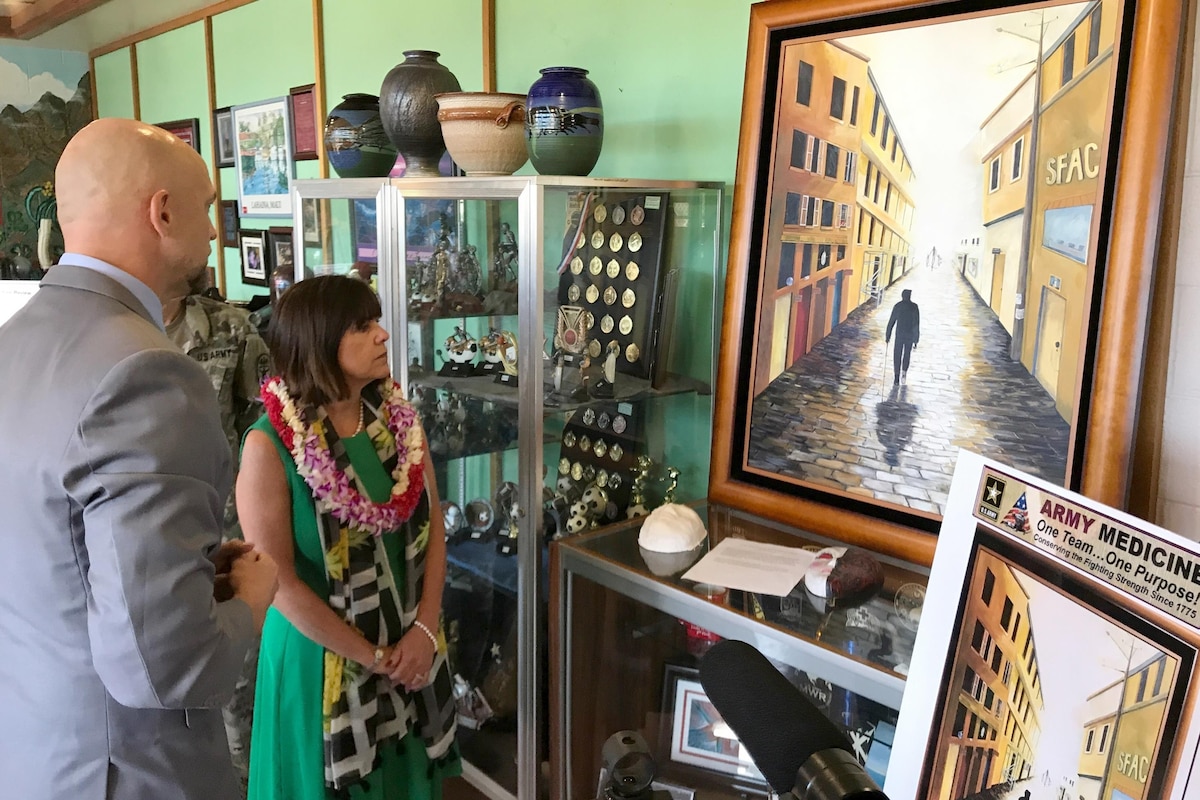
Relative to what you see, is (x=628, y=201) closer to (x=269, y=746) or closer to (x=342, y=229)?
(x=342, y=229)

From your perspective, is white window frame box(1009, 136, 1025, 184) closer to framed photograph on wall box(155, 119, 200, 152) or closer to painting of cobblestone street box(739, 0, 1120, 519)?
painting of cobblestone street box(739, 0, 1120, 519)

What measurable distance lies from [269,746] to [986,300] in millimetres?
1542

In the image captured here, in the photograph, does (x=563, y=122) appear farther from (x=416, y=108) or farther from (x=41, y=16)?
(x=41, y=16)

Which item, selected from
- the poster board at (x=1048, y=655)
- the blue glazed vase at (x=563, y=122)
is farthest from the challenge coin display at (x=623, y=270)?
the poster board at (x=1048, y=655)

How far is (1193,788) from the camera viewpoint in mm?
652

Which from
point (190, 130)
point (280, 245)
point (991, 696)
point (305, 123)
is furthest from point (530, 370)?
point (190, 130)

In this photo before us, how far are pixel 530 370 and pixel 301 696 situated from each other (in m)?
0.78

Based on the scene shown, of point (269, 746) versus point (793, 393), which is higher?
point (793, 393)

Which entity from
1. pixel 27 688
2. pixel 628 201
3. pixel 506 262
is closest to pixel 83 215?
pixel 27 688

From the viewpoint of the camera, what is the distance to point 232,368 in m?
2.41

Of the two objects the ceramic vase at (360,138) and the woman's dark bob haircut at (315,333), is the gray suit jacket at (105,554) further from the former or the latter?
the ceramic vase at (360,138)

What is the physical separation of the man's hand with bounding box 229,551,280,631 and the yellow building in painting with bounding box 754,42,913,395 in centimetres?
98

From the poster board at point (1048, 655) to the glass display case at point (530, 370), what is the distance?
41.6 inches

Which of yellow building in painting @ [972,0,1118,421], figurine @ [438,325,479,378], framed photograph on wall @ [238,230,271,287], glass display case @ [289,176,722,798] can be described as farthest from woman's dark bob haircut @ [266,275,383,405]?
framed photograph on wall @ [238,230,271,287]
